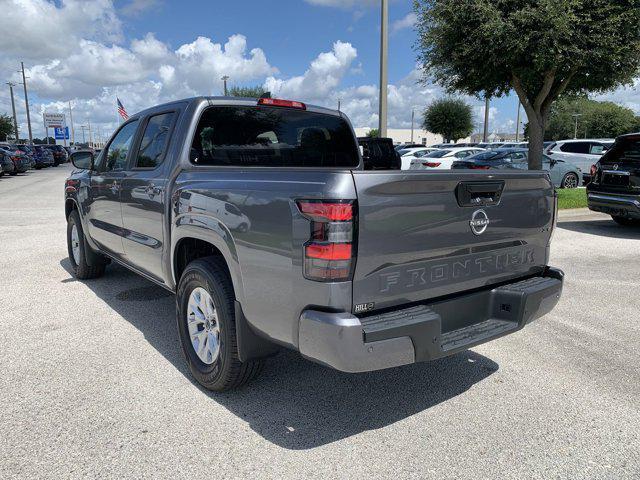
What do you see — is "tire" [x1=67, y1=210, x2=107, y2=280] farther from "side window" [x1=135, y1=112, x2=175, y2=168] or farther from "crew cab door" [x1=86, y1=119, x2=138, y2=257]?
"side window" [x1=135, y1=112, x2=175, y2=168]

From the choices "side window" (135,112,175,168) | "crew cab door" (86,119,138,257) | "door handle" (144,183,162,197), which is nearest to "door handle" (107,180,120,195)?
"crew cab door" (86,119,138,257)

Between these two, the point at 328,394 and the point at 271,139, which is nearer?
the point at 328,394

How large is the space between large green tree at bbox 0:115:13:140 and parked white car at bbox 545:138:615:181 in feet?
196

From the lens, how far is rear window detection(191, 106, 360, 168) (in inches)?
152

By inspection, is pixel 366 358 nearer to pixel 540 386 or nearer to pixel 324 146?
pixel 540 386

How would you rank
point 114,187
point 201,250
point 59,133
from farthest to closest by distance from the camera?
point 59,133, point 114,187, point 201,250

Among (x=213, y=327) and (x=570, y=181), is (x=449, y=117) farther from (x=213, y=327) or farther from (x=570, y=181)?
(x=213, y=327)

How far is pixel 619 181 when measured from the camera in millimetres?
9047

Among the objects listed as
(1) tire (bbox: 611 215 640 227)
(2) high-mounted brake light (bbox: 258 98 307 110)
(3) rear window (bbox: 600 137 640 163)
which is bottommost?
(1) tire (bbox: 611 215 640 227)

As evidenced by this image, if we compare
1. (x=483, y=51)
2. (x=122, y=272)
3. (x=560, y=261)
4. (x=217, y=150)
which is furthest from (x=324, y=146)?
(x=483, y=51)

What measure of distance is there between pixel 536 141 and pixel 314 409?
12995 mm

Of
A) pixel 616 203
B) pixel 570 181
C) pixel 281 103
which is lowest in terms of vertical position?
pixel 570 181

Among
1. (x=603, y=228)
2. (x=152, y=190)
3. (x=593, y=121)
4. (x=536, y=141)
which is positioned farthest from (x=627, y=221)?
(x=593, y=121)

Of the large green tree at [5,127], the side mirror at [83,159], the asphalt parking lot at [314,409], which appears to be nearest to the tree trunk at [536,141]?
the asphalt parking lot at [314,409]
